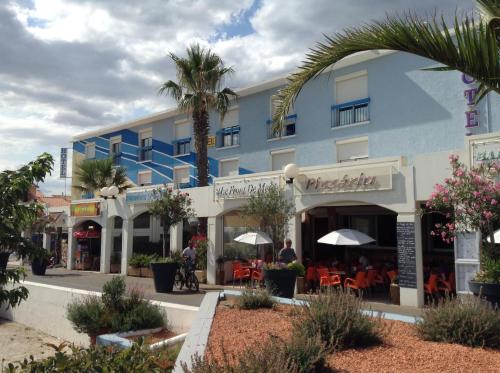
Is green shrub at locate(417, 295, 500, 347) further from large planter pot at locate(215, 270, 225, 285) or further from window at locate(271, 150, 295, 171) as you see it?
window at locate(271, 150, 295, 171)

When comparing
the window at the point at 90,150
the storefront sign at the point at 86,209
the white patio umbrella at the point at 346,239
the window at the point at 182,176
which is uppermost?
the window at the point at 90,150

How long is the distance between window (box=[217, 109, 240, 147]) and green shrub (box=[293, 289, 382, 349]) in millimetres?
16973

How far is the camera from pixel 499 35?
5.48 m

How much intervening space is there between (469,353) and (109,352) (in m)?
4.10

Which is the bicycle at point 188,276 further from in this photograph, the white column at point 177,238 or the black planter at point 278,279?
the black planter at point 278,279

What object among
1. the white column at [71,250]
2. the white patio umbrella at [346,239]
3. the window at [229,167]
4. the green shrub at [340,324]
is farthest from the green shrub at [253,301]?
the white column at [71,250]

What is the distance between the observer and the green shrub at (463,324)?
5941mm

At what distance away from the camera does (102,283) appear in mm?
18047

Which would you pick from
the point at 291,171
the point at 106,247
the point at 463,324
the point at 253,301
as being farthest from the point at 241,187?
the point at 463,324

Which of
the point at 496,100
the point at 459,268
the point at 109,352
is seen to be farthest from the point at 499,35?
the point at 496,100

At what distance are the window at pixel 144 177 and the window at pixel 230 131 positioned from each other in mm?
6010

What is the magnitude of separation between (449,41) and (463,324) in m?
3.49

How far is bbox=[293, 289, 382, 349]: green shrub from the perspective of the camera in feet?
19.5

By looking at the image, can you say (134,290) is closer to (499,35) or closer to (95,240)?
(499,35)
